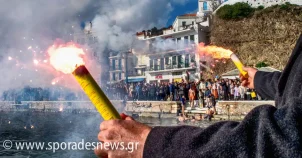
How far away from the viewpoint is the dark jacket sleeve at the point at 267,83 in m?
3.38

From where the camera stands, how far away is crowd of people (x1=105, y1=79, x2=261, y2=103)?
24.3m

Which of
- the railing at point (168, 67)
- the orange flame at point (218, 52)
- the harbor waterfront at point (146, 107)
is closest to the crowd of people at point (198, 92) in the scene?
the harbor waterfront at point (146, 107)

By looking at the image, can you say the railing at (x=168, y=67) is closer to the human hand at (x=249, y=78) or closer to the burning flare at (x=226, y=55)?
the burning flare at (x=226, y=55)

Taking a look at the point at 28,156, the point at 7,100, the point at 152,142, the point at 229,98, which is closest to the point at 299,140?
the point at 152,142

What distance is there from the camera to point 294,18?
4428 cm

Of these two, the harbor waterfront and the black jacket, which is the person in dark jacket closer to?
the black jacket

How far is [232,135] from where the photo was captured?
4.50 ft

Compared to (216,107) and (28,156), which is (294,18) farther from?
(28,156)

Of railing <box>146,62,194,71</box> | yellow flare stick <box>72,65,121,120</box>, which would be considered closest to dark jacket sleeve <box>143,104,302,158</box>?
yellow flare stick <box>72,65,121,120</box>

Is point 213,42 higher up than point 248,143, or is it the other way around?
point 213,42

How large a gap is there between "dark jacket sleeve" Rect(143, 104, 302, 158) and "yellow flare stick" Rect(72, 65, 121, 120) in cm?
42

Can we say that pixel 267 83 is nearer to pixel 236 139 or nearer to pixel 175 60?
pixel 236 139

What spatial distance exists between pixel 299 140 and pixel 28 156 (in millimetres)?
15731

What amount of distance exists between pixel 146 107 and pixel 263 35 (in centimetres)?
2384
